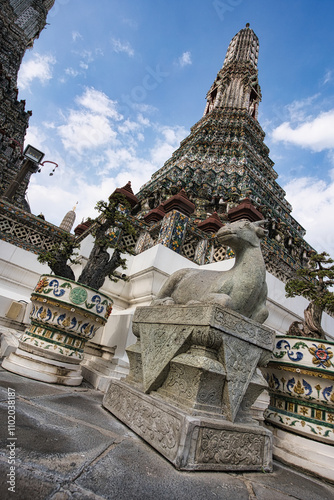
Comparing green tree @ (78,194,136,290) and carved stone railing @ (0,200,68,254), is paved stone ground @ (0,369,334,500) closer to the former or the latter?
green tree @ (78,194,136,290)

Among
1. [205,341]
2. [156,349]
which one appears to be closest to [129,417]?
[156,349]

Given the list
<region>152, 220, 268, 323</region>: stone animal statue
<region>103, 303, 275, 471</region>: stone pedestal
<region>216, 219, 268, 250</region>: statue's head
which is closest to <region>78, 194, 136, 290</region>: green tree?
<region>152, 220, 268, 323</region>: stone animal statue

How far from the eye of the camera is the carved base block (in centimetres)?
118

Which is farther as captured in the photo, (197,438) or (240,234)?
(240,234)

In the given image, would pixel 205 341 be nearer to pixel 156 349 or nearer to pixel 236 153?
pixel 156 349

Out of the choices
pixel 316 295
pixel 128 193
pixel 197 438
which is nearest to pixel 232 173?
pixel 128 193

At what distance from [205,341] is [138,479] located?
697 millimetres

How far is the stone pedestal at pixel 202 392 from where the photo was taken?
124 centimetres

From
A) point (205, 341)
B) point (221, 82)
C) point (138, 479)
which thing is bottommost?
point (138, 479)

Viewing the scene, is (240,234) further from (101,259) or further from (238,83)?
(238,83)

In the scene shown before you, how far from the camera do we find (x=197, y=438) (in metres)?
1.21

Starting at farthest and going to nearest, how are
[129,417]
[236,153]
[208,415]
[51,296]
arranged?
[236,153] < [51,296] < [129,417] < [208,415]

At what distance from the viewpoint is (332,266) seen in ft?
10.1

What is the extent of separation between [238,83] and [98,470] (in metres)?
22.8
